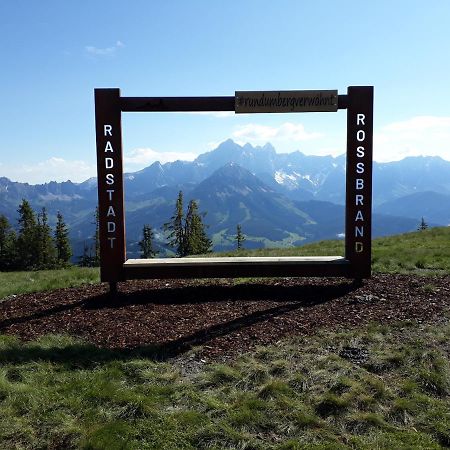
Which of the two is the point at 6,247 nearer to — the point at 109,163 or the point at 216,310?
the point at 109,163

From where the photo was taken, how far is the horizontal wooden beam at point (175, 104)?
10961 mm

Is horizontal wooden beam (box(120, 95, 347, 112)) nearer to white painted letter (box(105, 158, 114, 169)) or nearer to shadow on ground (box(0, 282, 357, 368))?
white painted letter (box(105, 158, 114, 169))

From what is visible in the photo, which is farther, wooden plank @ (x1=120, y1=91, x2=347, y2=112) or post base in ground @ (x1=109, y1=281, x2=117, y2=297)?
post base in ground @ (x1=109, y1=281, x2=117, y2=297)

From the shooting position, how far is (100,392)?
587cm

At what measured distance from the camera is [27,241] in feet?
209

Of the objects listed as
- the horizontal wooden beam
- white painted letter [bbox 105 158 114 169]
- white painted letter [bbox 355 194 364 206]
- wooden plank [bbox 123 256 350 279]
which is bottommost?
wooden plank [bbox 123 256 350 279]

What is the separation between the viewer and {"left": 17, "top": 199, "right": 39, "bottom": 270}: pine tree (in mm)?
63938

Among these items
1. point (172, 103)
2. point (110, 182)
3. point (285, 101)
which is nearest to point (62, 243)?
point (110, 182)

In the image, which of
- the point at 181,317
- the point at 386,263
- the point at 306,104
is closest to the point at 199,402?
the point at 181,317

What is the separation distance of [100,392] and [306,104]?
27.5 ft

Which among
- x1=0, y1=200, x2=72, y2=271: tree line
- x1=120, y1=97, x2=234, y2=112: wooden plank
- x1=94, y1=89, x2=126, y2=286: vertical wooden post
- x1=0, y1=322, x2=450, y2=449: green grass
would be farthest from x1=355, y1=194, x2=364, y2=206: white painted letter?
x1=0, y1=200, x2=72, y2=271: tree line

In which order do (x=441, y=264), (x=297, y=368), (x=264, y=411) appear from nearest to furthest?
(x=264, y=411), (x=297, y=368), (x=441, y=264)

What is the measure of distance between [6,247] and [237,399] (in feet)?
231

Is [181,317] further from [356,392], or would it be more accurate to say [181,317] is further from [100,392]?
[356,392]
